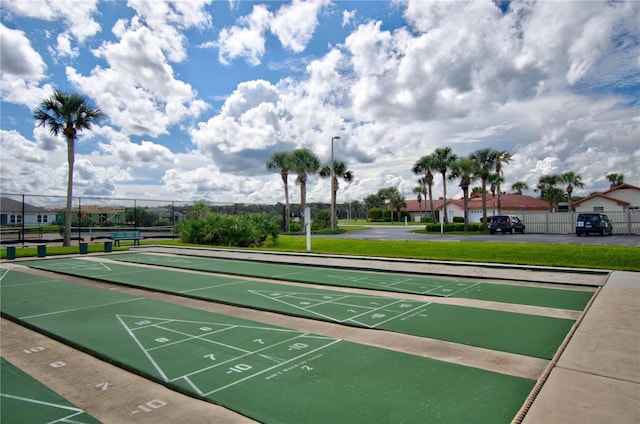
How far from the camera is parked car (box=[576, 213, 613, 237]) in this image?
2922cm

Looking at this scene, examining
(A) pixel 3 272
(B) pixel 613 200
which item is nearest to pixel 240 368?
(A) pixel 3 272

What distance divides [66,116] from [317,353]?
2358cm

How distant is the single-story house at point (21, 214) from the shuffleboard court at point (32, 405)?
23.2 meters

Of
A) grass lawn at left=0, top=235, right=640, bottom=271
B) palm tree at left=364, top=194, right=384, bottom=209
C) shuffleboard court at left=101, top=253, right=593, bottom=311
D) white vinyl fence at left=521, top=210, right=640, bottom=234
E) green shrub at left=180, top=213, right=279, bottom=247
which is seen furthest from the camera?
palm tree at left=364, top=194, right=384, bottom=209

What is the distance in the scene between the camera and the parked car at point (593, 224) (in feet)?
95.9

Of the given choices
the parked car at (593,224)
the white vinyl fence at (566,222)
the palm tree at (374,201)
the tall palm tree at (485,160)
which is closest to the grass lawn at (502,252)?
the parked car at (593,224)

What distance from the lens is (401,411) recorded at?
3922 mm

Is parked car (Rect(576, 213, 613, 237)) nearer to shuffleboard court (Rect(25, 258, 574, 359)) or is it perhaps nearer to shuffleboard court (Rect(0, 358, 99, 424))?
shuffleboard court (Rect(25, 258, 574, 359))

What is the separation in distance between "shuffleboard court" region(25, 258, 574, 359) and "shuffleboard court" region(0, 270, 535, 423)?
45.5 inches

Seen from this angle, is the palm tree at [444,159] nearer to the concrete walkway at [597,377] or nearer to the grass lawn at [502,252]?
the grass lawn at [502,252]

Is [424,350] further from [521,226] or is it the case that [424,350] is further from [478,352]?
[521,226]

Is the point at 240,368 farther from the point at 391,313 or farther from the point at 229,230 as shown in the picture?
the point at 229,230

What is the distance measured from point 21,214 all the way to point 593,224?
1507 inches

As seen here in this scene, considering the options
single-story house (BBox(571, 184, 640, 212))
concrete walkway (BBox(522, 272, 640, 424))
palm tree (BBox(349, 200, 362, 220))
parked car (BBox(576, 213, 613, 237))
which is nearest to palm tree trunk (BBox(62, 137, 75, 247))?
concrete walkway (BBox(522, 272, 640, 424))
